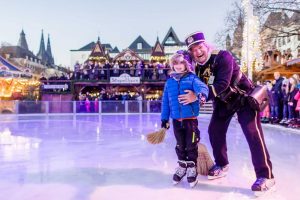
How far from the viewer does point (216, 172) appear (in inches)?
143

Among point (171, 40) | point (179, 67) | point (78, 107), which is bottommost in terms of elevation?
point (78, 107)

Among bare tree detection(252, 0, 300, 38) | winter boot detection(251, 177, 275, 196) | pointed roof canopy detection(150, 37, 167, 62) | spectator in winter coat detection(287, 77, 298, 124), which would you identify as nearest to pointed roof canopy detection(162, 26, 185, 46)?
pointed roof canopy detection(150, 37, 167, 62)

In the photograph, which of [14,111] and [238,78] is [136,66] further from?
[238,78]

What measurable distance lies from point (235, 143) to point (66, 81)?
18.7 meters

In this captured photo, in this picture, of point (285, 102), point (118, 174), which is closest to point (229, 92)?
point (118, 174)

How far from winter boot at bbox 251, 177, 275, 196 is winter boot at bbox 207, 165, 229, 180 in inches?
22.5

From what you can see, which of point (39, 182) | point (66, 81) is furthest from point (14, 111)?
point (39, 182)

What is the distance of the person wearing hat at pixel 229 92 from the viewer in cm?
317

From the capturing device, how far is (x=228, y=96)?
3305 mm

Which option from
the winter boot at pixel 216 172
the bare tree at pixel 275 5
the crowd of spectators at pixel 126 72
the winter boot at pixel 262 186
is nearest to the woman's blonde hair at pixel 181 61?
the winter boot at pixel 216 172

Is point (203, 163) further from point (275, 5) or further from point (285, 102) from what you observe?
point (275, 5)

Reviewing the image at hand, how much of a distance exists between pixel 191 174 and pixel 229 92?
2.74 ft

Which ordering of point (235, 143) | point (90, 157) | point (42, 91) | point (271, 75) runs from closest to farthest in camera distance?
1. point (90, 157)
2. point (235, 143)
3. point (271, 75)
4. point (42, 91)

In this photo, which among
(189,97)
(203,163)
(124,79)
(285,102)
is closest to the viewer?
(189,97)
